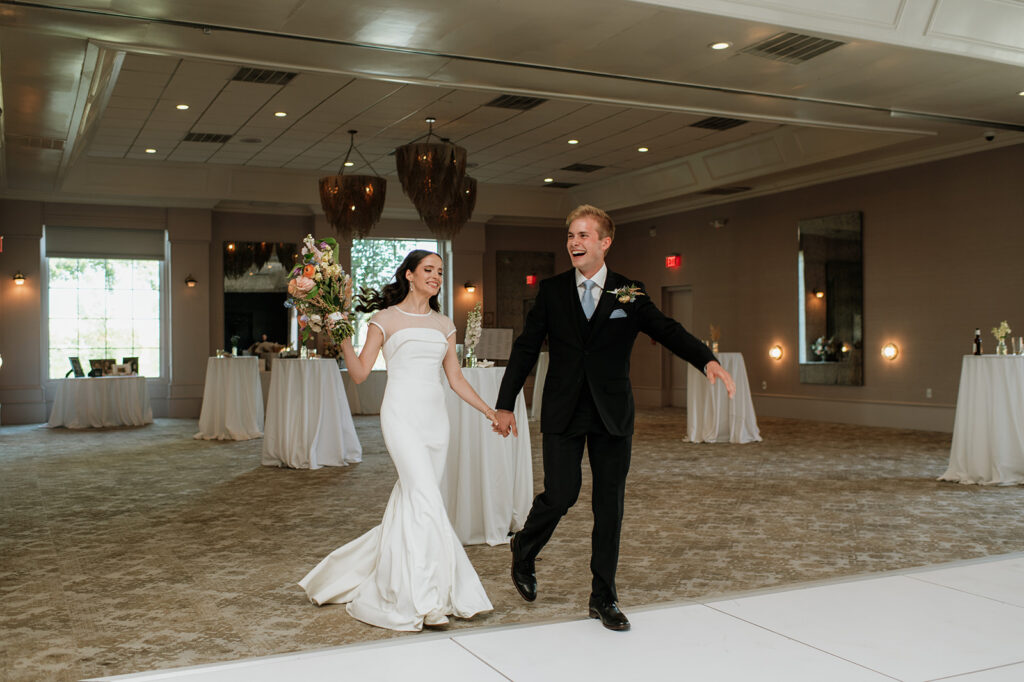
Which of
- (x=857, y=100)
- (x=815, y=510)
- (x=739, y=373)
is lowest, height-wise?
(x=815, y=510)

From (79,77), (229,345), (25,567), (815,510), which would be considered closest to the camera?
(25,567)

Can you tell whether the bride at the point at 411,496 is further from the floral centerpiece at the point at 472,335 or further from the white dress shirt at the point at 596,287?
the floral centerpiece at the point at 472,335

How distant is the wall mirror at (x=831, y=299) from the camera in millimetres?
12508

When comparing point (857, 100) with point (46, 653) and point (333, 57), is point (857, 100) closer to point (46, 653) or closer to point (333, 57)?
point (333, 57)

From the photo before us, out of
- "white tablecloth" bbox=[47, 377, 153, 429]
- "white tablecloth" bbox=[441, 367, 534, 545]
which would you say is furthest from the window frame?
"white tablecloth" bbox=[441, 367, 534, 545]

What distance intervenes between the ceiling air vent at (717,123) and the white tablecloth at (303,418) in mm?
5976

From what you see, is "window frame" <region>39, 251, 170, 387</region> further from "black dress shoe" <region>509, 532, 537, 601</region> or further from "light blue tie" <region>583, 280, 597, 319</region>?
"light blue tie" <region>583, 280, 597, 319</region>

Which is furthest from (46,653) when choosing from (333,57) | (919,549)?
(333,57)

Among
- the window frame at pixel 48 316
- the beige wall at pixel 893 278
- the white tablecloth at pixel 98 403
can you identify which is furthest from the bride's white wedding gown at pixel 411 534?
the window frame at pixel 48 316

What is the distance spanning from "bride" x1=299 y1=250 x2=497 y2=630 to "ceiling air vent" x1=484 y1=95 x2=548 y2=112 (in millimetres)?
6646

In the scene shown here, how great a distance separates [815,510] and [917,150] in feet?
23.8

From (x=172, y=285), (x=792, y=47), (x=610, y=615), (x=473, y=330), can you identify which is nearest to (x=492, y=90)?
(x=792, y=47)

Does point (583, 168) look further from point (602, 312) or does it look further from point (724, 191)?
point (602, 312)

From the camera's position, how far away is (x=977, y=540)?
5039 mm
